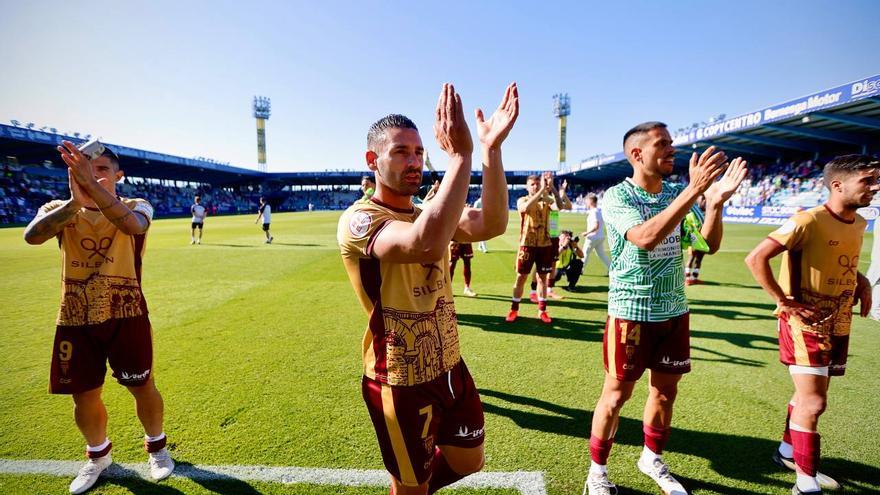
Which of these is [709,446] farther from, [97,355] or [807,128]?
[807,128]

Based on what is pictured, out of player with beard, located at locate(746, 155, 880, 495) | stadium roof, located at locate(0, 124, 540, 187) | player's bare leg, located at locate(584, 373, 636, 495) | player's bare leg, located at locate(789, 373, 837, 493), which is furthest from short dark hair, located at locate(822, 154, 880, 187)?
stadium roof, located at locate(0, 124, 540, 187)

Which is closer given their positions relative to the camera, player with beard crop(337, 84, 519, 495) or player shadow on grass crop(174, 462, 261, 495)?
player with beard crop(337, 84, 519, 495)

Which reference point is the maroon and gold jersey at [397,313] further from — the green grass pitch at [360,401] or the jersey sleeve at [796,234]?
the jersey sleeve at [796,234]

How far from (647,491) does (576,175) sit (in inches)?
2515

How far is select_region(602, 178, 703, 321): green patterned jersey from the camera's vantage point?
8.80 ft

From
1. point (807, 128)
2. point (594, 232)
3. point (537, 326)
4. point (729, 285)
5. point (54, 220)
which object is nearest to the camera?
point (54, 220)

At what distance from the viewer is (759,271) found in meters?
2.80

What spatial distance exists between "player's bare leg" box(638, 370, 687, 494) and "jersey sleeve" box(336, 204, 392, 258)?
2.25 metres

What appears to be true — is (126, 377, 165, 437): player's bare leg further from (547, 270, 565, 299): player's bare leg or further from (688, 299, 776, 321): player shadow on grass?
(688, 299, 776, 321): player shadow on grass

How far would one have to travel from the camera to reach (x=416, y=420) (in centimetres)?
191

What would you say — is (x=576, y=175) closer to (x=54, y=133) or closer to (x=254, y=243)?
(x=254, y=243)

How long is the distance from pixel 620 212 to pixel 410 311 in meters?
1.66

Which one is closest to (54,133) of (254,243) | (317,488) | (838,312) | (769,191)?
(254,243)

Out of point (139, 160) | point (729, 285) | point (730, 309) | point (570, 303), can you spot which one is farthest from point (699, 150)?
point (139, 160)
